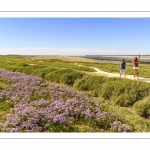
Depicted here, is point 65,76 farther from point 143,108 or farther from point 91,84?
point 143,108

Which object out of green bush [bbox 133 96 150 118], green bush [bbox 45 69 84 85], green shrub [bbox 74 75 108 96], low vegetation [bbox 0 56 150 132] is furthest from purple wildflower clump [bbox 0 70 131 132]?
green bush [bbox 45 69 84 85]

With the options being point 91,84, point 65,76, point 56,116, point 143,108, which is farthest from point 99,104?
point 65,76

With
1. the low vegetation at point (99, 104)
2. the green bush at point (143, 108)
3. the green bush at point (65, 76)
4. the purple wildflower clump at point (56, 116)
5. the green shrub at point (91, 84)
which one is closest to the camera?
the purple wildflower clump at point (56, 116)

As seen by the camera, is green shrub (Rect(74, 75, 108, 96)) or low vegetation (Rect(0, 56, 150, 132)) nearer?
low vegetation (Rect(0, 56, 150, 132))

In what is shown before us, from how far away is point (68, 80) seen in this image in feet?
59.1

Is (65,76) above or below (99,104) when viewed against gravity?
Result: above

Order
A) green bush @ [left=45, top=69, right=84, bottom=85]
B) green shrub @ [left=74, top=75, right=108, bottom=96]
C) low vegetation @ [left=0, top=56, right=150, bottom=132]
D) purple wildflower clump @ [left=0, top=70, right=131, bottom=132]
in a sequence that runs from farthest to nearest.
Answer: green bush @ [left=45, top=69, right=84, bottom=85] → green shrub @ [left=74, top=75, right=108, bottom=96] → low vegetation @ [left=0, top=56, right=150, bottom=132] → purple wildflower clump @ [left=0, top=70, right=131, bottom=132]

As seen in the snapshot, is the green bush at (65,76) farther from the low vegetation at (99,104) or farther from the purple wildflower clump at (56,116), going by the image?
the purple wildflower clump at (56,116)

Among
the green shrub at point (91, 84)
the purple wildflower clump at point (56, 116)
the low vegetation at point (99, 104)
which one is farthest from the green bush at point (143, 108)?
the green shrub at point (91, 84)

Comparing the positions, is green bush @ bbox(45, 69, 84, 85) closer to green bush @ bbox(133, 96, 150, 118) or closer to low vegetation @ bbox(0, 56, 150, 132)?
low vegetation @ bbox(0, 56, 150, 132)

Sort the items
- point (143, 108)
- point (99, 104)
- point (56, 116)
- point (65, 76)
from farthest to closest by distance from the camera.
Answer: point (65, 76) < point (143, 108) < point (99, 104) < point (56, 116)
